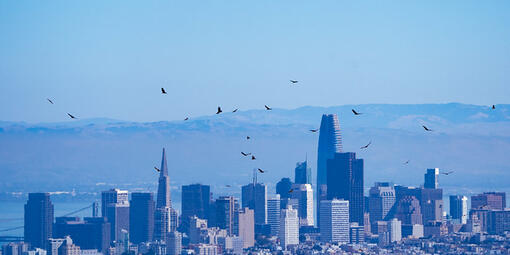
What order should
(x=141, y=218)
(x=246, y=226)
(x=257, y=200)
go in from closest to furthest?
(x=246, y=226)
(x=141, y=218)
(x=257, y=200)

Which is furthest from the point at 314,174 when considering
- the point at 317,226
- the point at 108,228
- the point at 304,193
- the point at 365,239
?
the point at 108,228

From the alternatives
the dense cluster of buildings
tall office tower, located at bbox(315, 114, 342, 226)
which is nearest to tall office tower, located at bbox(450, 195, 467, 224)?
the dense cluster of buildings

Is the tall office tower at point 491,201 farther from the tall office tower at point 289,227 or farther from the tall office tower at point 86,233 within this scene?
the tall office tower at point 86,233

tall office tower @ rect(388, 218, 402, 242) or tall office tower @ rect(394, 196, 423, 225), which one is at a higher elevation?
tall office tower @ rect(394, 196, 423, 225)

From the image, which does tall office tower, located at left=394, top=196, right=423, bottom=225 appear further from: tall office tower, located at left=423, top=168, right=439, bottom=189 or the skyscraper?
the skyscraper

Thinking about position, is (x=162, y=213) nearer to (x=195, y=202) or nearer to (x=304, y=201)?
(x=195, y=202)

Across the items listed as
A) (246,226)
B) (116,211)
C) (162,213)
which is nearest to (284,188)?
(116,211)

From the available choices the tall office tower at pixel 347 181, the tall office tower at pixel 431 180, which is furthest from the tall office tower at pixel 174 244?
the tall office tower at pixel 431 180

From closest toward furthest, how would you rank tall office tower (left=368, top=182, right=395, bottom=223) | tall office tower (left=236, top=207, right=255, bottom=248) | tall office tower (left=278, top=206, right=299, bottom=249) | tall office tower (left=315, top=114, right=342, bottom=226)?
tall office tower (left=236, top=207, right=255, bottom=248), tall office tower (left=278, top=206, right=299, bottom=249), tall office tower (left=368, top=182, right=395, bottom=223), tall office tower (left=315, top=114, right=342, bottom=226)
